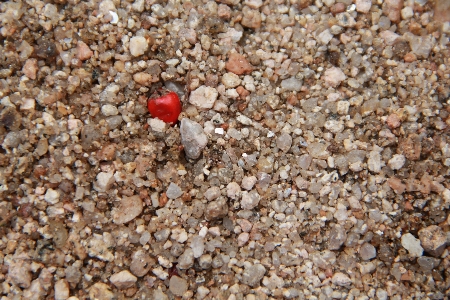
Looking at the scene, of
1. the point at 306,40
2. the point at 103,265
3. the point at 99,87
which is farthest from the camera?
the point at 306,40

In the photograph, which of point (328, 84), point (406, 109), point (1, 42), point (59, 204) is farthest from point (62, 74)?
point (406, 109)

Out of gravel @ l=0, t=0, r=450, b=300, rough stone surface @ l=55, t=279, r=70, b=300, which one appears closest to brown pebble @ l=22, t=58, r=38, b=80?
gravel @ l=0, t=0, r=450, b=300

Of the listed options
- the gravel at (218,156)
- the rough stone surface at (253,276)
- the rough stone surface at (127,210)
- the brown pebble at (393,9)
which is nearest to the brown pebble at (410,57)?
the gravel at (218,156)

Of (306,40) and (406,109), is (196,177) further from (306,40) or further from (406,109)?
(406,109)

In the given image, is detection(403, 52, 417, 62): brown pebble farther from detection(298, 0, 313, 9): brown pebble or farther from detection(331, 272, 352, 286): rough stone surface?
detection(331, 272, 352, 286): rough stone surface

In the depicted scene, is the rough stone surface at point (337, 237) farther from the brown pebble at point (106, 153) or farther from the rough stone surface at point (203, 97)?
the brown pebble at point (106, 153)
